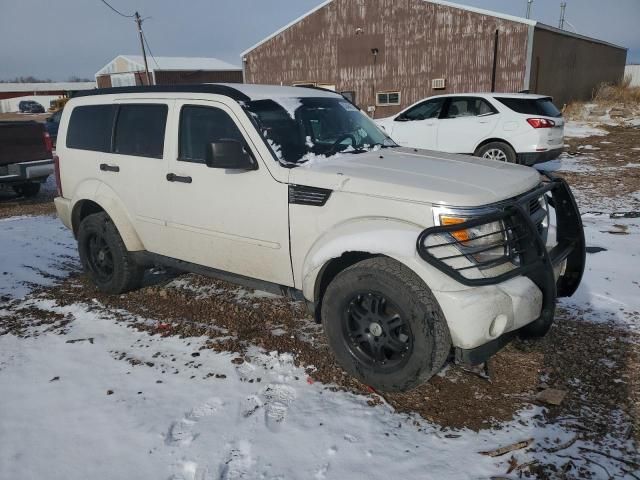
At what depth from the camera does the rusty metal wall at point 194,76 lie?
1745 inches

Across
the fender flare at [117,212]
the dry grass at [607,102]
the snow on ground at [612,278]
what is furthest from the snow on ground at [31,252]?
the dry grass at [607,102]

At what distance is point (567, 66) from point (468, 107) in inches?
683

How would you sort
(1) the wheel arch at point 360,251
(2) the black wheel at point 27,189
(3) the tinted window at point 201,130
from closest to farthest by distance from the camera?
(1) the wheel arch at point 360,251 < (3) the tinted window at point 201,130 < (2) the black wheel at point 27,189

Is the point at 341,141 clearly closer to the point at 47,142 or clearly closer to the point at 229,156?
the point at 229,156

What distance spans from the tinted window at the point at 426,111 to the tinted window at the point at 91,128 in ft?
24.6

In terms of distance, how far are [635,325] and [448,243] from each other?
7.33 ft

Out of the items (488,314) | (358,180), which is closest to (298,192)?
(358,180)

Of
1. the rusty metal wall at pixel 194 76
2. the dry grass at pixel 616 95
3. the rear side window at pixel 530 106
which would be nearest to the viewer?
the rear side window at pixel 530 106

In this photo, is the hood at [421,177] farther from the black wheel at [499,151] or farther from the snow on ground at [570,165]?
the snow on ground at [570,165]

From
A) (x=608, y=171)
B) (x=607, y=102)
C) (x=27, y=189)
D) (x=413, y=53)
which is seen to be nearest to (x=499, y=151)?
(x=608, y=171)

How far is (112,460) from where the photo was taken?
2672 mm

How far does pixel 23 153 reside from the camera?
31.1ft

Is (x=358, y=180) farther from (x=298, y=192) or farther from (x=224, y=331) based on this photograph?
(x=224, y=331)

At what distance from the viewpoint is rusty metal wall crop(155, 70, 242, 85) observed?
4431cm
